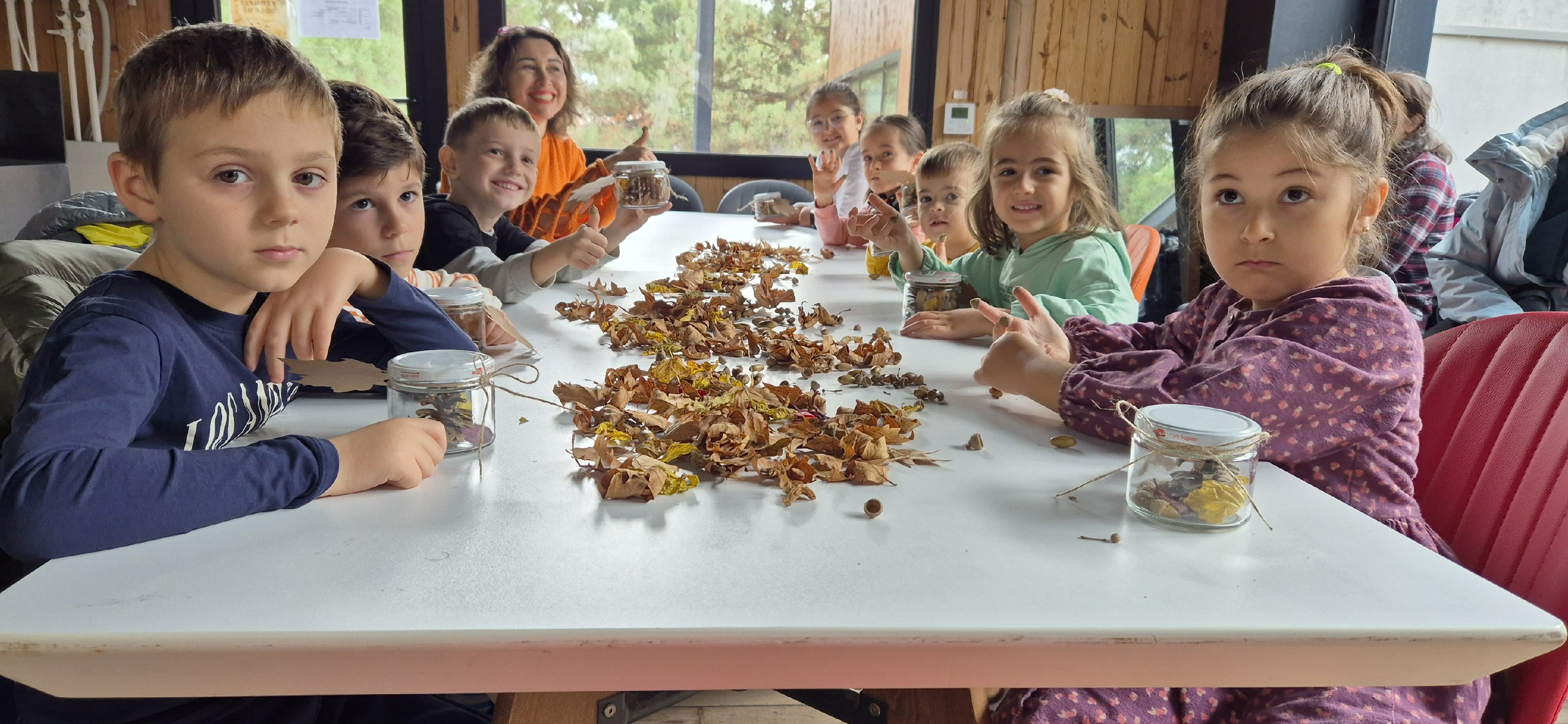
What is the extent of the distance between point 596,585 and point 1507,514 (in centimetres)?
98

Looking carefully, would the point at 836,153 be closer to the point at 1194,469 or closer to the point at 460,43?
the point at 460,43

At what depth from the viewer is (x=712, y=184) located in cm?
546

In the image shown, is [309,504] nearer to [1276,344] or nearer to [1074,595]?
[1074,595]

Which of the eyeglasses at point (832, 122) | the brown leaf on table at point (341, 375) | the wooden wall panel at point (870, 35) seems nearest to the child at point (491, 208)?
the brown leaf on table at point (341, 375)

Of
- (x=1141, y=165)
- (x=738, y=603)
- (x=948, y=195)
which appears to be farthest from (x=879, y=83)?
(x=738, y=603)

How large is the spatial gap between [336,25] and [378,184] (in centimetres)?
400

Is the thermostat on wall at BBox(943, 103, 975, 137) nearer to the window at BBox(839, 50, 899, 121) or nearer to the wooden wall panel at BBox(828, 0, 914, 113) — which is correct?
the wooden wall panel at BBox(828, 0, 914, 113)

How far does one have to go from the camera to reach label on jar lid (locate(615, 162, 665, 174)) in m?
2.04

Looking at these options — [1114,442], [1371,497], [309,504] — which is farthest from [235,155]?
[1371,497]

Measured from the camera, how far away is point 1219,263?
1.26 metres

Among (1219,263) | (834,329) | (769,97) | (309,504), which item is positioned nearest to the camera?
(309,504)

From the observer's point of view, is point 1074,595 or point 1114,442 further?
point 1114,442

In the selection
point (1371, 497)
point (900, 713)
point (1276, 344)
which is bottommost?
point (900, 713)

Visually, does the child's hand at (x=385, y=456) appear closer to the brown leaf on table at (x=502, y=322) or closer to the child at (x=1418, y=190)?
the brown leaf on table at (x=502, y=322)
